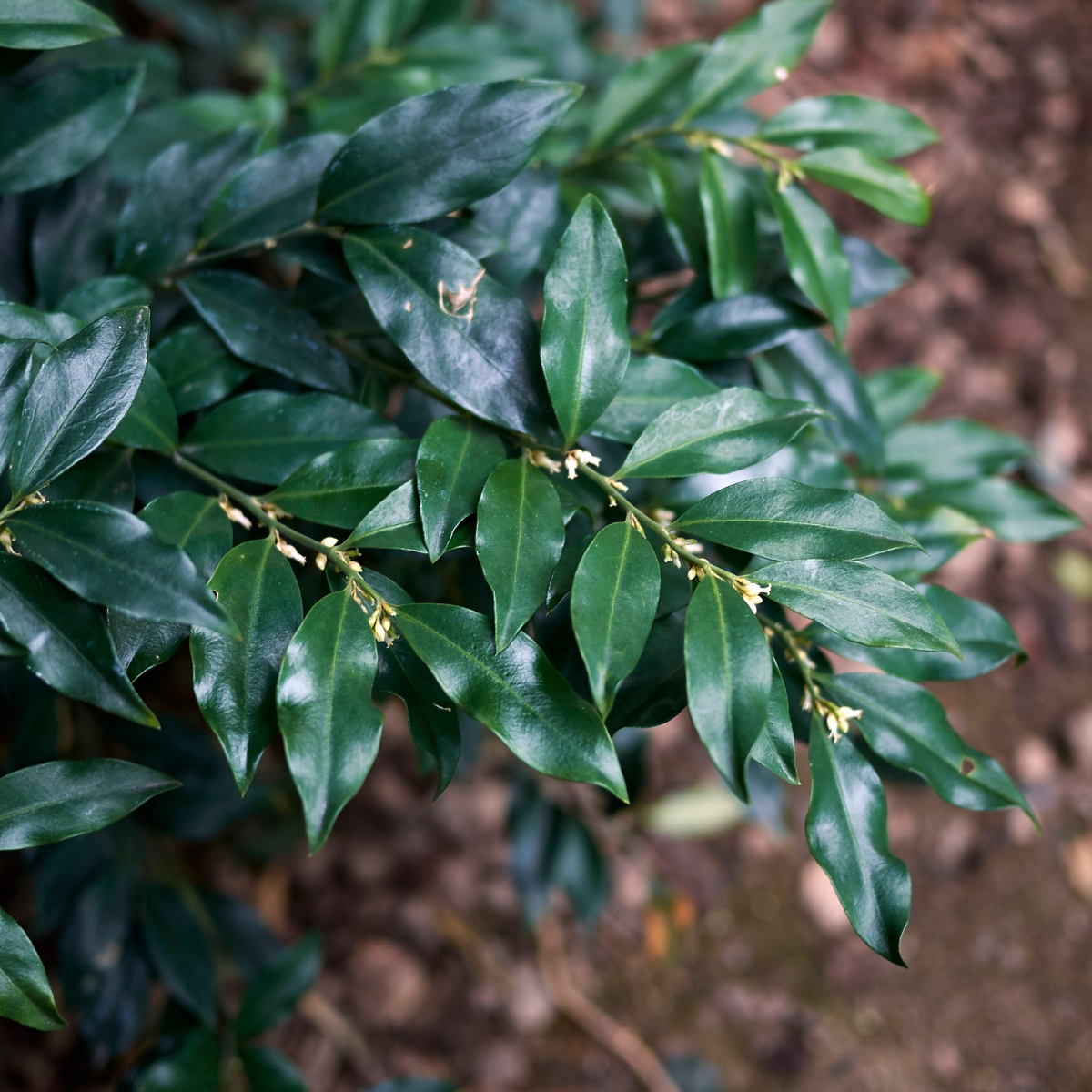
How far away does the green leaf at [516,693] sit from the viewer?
1.73 ft

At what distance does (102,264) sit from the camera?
0.79m

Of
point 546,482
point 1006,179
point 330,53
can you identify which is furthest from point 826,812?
point 1006,179

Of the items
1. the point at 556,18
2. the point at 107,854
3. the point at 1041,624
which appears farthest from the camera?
the point at 1041,624

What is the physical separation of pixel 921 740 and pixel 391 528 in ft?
1.32

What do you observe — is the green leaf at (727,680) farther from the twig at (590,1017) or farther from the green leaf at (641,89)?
the twig at (590,1017)

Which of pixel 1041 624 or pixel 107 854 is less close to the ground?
pixel 107 854

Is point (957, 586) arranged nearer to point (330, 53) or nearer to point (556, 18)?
point (556, 18)

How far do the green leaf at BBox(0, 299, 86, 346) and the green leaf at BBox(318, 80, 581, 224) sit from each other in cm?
21

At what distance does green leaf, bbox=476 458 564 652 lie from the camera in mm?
533

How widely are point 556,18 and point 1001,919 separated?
6.01 ft

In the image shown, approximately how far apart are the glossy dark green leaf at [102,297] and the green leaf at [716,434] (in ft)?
1.34

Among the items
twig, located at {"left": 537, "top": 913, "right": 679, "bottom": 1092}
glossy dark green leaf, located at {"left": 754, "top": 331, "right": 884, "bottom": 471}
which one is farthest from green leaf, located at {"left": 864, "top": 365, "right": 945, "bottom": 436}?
twig, located at {"left": 537, "top": 913, "right": 679, "bottom": 1092}

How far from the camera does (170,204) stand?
29.5 inches

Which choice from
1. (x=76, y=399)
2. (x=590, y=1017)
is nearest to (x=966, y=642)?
(x=76, y=399)
